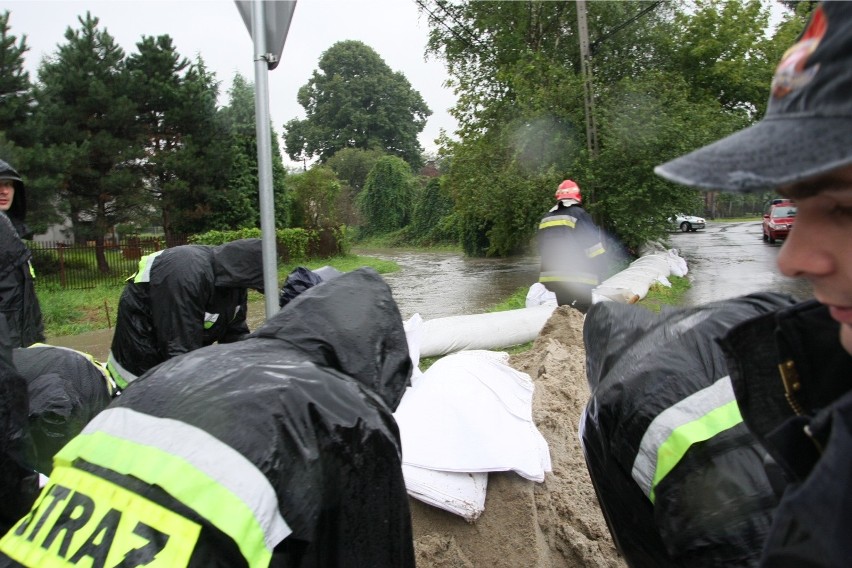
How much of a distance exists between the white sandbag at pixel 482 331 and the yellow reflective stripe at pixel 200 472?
495 centimetres

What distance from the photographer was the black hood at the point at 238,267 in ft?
12.1

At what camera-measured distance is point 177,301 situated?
11.5ft

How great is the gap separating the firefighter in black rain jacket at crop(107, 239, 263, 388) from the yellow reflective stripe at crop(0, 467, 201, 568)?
2370mm

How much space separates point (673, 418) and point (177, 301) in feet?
9.50

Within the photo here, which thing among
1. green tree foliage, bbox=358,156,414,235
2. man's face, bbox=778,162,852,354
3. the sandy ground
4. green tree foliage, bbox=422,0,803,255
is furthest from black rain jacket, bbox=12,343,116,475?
green tree foliage, bbox=358,156,414,235

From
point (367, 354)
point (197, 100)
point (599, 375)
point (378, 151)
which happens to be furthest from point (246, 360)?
point (378, 151)

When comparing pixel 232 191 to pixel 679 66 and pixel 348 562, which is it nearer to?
pixel 679 66

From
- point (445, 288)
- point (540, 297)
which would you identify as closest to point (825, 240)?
point (540, 297)

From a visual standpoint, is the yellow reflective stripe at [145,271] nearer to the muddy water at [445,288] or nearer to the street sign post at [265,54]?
the street sign post at [265,54]

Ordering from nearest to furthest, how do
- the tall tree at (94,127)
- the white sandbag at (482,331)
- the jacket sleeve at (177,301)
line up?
the jacket sleeve at (177,301), the white sandbag at (482,331), the tall tree at (94,127)

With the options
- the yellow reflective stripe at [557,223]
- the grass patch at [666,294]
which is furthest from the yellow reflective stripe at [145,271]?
the grass patch at [666,294]

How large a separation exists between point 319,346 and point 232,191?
56.7 ft

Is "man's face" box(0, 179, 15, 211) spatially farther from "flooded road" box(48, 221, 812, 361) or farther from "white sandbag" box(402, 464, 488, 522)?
"flooded road" box(48, 221, 812, 361)

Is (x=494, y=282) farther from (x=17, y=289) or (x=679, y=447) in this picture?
(x=679, y=447)
